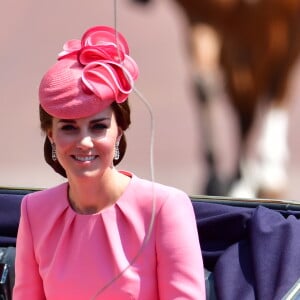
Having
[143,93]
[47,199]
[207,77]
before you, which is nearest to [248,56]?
[207,77]

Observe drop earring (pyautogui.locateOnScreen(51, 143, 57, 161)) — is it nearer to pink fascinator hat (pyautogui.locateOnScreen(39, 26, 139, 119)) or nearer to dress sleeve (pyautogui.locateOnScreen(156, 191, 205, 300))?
pink fascinator hat (pyautogui.locateOnScreen(39, 26, 139, 119))

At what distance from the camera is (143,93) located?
5945mm

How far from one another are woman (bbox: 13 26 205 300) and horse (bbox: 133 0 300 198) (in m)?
3.73

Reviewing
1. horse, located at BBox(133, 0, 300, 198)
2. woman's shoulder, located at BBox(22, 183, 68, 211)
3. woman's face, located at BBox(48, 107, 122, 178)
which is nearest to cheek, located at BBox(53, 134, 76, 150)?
woman's face, located at BBox(48, 107, 122, 178)

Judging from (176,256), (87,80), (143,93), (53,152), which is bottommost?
(143,93)

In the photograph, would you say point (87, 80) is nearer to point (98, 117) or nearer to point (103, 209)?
point (98, 117)

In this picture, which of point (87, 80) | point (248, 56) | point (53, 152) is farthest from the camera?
point (248, 56)

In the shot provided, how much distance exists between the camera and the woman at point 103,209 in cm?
198

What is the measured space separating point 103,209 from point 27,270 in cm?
17

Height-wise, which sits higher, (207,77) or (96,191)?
(96,191)

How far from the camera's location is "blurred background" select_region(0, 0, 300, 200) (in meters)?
5.81

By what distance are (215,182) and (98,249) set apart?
3.67 meters

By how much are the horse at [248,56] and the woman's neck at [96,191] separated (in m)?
3.72

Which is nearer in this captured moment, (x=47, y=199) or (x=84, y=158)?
(x=84, y=158)
